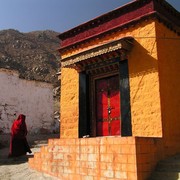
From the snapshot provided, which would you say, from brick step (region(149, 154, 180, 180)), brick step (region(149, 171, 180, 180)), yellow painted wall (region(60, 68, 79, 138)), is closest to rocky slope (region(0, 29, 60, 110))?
yellow painted wall (region(60, 68, 79, 138))

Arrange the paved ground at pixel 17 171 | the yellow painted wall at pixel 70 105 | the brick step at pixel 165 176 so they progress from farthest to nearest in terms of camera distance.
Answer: the yellow painted wall at pixel 70 105 → the paved ground at pixel 17 171 → the brick step at pixel 165 176

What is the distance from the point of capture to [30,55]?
46.1 meters

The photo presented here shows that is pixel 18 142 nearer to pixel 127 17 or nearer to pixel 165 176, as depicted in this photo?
pixel 127 17

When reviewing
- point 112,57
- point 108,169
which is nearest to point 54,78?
point 112,57

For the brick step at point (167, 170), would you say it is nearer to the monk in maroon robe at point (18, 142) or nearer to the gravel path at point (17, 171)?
the gravel path at point (17, 171)

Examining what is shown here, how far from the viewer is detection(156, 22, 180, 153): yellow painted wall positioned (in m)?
7.49

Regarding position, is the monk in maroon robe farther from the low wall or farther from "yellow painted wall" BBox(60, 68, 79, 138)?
the low wall

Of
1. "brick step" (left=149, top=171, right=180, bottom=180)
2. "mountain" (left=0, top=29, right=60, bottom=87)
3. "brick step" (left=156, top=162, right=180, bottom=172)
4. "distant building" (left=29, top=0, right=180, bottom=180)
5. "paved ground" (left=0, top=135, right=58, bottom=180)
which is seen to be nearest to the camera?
"brick step" (left=149, top=171, right=180, bottom=180)

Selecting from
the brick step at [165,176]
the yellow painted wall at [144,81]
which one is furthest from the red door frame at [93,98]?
the brick step at [165,176]

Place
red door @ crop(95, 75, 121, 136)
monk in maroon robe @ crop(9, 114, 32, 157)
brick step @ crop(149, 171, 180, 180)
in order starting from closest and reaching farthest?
brick step @ crop(149, 171, 180, 180) → red door @ crop(95, 75, 121, 136) → monk in maroon robe @ crop(9, 114, 32, 157)

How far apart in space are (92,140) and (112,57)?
2.95 m

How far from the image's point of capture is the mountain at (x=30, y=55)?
39.9m

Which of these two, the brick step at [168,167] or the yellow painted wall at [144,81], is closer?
the brick step at [168,167]

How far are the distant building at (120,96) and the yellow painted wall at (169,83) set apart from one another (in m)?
0.02
